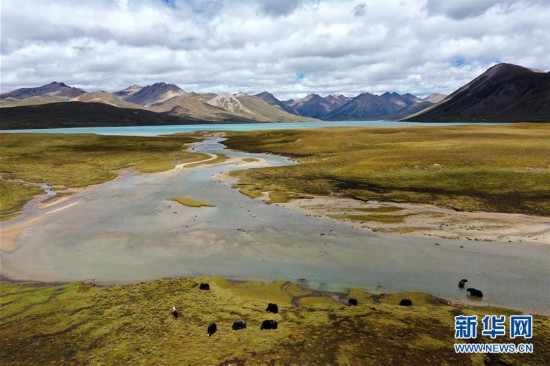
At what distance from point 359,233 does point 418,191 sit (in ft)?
67.9

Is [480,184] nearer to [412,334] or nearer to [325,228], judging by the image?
[325,228]

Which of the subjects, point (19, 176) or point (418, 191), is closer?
point (418, 191)

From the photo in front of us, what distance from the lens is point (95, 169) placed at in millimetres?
83375

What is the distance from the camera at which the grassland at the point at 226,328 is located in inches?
580

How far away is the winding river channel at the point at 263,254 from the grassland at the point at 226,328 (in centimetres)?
284

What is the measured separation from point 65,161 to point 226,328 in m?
97.5

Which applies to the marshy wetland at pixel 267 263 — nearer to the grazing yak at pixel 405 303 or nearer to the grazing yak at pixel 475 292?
the grazing yak at pixel 405 303

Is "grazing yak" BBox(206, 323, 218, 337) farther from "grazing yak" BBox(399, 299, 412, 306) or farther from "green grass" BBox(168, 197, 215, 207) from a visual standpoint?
"green grass" BBox(168, 197, 215, 207)

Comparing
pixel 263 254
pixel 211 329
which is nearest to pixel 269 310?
pixel 211 329

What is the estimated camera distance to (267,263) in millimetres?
27641

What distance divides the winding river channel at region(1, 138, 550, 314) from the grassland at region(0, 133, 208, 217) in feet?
60.0

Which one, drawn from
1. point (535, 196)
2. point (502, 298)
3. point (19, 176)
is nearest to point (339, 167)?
point (535, 196)

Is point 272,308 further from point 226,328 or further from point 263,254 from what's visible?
point 263,254

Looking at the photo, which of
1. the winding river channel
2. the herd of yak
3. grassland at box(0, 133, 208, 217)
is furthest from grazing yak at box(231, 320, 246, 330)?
grassland at box(0, 133, 208, 217)
